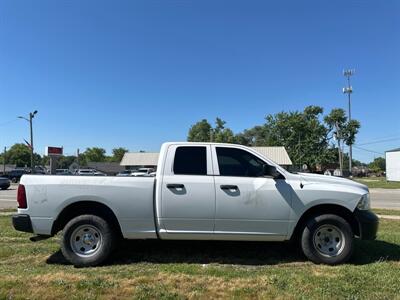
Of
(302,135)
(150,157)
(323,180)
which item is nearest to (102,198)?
(323,180)

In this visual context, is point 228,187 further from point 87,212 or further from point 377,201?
point 377,201

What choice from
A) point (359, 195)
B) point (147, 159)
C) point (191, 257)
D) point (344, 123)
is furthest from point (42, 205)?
point (344, 123)

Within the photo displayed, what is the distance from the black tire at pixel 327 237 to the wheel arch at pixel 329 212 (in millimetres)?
99

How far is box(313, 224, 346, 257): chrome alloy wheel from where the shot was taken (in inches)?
251

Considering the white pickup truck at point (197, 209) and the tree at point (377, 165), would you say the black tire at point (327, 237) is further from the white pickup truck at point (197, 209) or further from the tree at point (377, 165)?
the tree at point (377, 165)

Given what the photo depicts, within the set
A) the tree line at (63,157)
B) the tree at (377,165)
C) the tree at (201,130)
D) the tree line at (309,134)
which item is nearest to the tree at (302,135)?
the tree line at (309,134)

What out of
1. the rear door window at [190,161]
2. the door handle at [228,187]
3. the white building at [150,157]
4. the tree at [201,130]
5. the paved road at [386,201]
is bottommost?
the paved road at [386,201]

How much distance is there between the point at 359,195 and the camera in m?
6.41

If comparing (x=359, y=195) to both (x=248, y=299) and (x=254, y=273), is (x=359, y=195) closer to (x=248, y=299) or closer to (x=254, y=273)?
(x=254, y=273)

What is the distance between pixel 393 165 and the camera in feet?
236

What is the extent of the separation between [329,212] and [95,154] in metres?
153

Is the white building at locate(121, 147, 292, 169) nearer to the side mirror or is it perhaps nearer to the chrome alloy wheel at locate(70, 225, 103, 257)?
the chrome alloy wheel at locate(70, 225, 103, 257)

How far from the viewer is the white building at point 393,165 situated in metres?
70.5

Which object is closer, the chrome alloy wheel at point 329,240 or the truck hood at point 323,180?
the chrome alloy wheel at point 329,240
